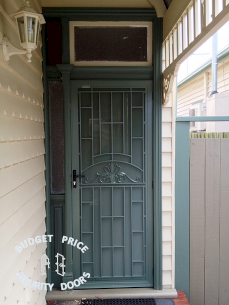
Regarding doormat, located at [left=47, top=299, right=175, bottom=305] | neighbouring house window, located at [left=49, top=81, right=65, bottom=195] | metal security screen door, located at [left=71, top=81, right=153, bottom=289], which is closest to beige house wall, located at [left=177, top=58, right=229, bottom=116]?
metal security screen door, located at [left=71, top=81, right=153, bottom=289]

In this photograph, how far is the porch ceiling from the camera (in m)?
2.89

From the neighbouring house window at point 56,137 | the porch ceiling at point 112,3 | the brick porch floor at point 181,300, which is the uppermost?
the porch ceiling at point 112,3

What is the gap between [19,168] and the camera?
6.70 feet

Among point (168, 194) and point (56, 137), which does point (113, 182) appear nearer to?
point (168, 194)

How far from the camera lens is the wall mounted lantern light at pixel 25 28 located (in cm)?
164

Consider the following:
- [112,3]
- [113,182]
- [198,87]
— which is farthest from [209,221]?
[198,87]

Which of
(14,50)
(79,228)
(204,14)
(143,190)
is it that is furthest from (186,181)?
(14,50)

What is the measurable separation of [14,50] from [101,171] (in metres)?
1.65

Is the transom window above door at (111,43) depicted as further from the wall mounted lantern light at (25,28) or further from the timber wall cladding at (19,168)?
the wall mounted lantern light at (25,28)

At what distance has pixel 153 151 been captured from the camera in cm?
303

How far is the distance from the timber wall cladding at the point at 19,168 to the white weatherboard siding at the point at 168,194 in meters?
1.28

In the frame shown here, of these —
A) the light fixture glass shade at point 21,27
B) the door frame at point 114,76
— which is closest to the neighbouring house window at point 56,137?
the door frame at point 114,76

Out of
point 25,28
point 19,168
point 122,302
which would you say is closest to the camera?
point 25,28

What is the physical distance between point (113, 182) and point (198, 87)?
298 centimetres
